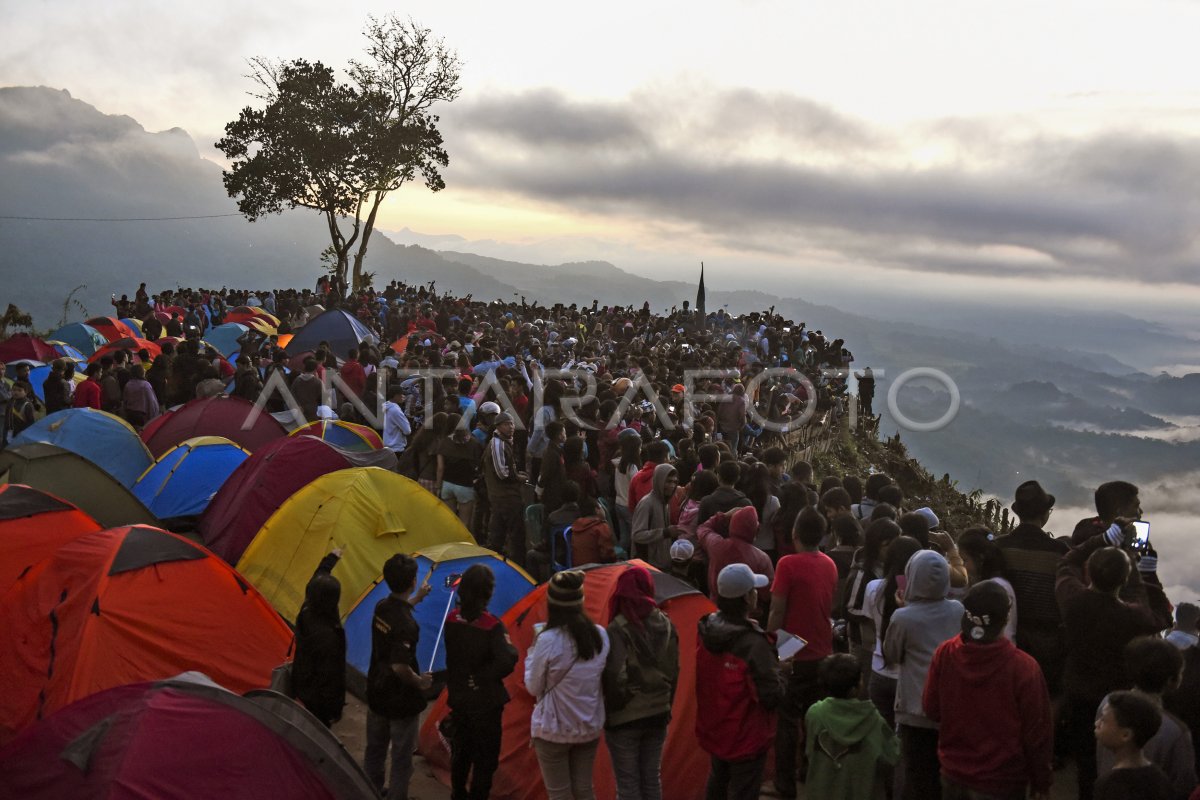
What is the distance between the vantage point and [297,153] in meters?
31.9

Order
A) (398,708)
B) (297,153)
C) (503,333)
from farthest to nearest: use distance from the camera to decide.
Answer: (297,153)
(503,333)
(398,708)

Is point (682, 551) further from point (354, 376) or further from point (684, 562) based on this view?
point (354, 376)

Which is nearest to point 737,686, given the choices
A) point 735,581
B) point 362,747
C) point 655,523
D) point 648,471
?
point 735,581

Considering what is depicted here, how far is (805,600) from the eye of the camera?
5254 mm

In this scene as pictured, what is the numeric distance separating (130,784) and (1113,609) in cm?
447

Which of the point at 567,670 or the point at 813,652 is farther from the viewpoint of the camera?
the point at 813,652

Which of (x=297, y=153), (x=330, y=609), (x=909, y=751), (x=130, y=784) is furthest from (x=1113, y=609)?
(x=297, y=153)

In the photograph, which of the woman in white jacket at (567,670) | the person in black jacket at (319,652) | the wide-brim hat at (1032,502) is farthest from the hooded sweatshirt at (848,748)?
the person in black jacket at (319,652)

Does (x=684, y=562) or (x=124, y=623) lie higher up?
(x=684, y=562)

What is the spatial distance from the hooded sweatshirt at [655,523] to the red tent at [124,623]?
282 cm

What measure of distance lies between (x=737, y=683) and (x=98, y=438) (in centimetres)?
972

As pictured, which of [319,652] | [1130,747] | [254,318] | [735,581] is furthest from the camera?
[254,318]

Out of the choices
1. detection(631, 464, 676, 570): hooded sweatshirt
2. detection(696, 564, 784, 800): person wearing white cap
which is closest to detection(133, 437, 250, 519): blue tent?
detection(631, 464, 676, 570): hooded sweatshirt

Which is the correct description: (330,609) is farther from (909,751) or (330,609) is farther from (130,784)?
(909,751)
